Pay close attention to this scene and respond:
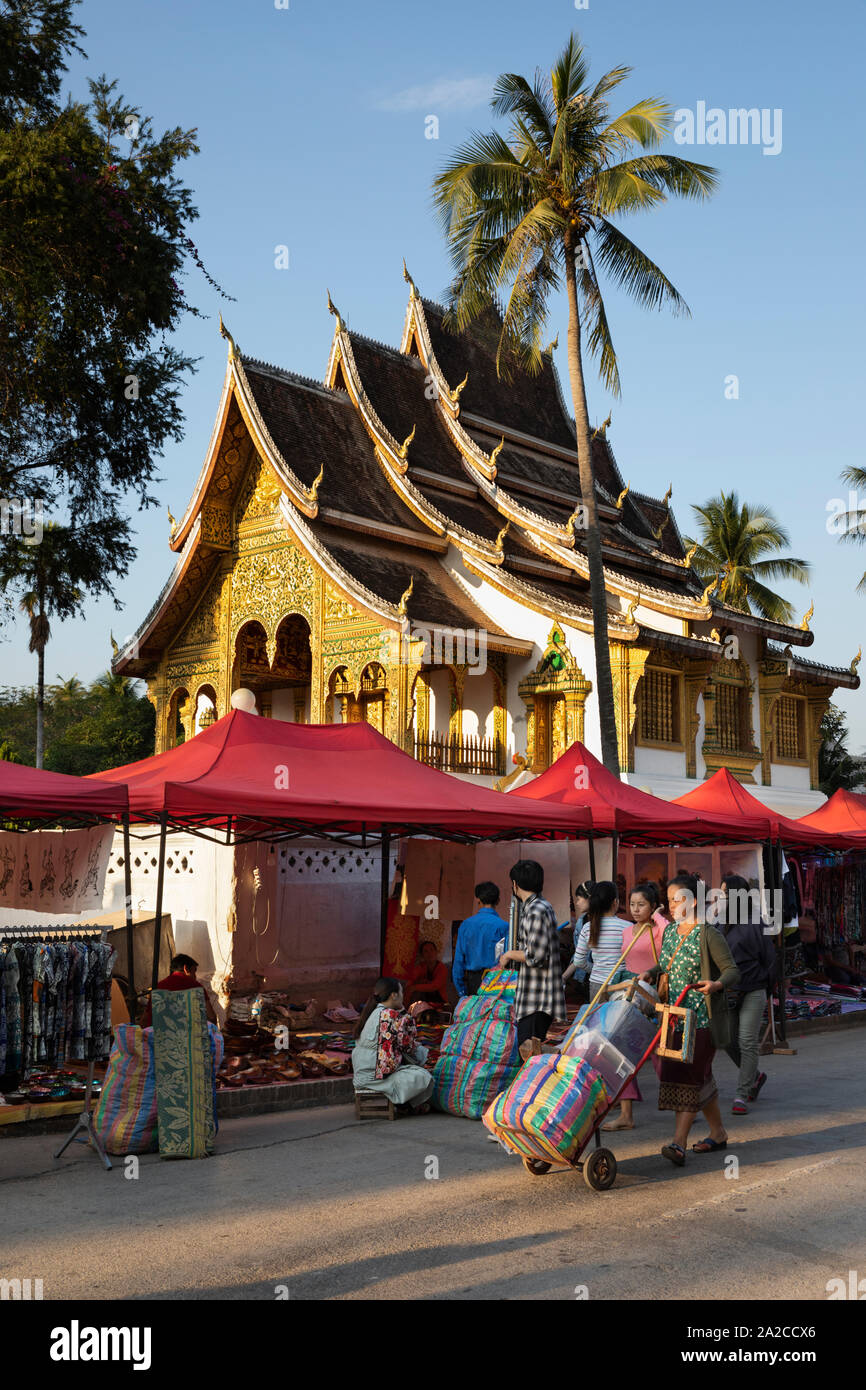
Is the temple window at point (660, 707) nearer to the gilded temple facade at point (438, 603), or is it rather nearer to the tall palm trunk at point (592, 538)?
the gilded temple facade at point (438, 603)

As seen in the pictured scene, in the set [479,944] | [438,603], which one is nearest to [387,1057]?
[479,944]

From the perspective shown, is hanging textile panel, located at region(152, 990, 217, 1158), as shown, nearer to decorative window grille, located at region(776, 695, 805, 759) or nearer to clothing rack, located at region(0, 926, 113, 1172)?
clothing rack, located at region(0, 926, 113, 1172)

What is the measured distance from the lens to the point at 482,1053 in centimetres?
884

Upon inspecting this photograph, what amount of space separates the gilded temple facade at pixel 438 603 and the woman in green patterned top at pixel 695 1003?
36.8 ft

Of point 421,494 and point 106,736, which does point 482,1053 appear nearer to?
point 421,494

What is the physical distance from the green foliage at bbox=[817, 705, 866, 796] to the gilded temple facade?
48.3 ft

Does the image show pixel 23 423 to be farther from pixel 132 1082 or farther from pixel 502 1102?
pixel 502 1102

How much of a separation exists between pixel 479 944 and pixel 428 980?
350 cm

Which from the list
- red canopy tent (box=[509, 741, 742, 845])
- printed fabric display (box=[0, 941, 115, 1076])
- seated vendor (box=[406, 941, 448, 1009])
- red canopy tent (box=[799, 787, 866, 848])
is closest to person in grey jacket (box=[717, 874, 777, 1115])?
red canopy tent (box=[509, 741, 742, 845])

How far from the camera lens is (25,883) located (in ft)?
32.5

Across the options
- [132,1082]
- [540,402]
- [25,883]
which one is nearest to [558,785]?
[25,883]

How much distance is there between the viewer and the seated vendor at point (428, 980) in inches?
505

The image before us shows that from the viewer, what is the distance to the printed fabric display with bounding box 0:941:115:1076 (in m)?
8.55

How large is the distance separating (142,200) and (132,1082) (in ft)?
38.5
